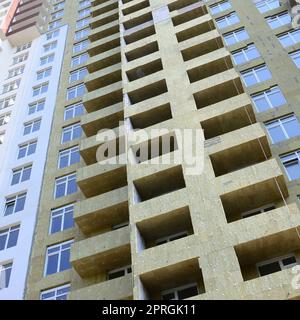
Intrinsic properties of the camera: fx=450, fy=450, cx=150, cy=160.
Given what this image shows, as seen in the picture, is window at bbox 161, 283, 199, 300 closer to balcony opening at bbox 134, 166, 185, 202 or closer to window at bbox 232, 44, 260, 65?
balcony opening at bbox 134, 166, 185, 202

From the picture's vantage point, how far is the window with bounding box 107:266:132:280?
60.0 feet

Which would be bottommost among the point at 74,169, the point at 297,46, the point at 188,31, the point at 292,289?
the point at 292,289

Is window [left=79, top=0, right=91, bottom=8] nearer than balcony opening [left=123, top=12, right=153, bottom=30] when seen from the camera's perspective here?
No

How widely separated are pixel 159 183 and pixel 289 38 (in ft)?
36.2

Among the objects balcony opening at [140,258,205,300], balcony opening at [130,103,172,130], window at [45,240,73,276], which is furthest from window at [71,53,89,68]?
balcony opening at [140,258,205,300]

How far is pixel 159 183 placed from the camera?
18953 mm

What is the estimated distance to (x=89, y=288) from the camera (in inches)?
664

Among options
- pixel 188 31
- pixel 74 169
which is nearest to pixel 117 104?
pixel 74 169

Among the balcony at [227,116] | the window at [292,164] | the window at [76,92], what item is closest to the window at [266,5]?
the balcony at [227,116]

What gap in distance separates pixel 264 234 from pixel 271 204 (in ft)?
8.56

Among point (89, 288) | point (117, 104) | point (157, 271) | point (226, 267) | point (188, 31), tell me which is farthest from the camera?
point (188, 31)

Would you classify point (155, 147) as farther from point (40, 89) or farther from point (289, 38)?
point (40, 89)

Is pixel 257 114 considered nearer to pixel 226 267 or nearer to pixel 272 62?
pixel 272 62

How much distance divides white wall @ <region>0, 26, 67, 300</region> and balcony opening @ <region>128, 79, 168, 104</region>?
5869mm
